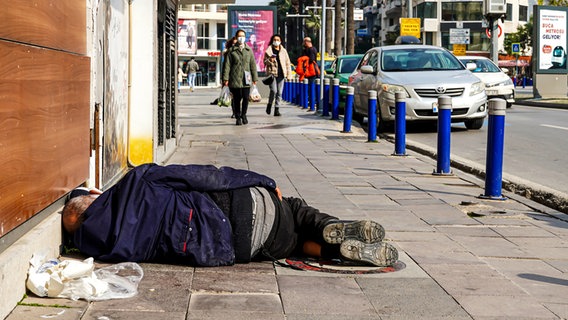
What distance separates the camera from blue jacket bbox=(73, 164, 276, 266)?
533 cm

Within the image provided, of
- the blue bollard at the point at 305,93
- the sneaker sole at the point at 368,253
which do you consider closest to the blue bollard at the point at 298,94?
the blue bollard at the point at 305,93

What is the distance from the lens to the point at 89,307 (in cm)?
446

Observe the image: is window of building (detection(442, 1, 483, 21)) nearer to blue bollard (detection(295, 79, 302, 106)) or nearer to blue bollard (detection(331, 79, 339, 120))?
blue bollard (detection(295, 79, 302, 106))

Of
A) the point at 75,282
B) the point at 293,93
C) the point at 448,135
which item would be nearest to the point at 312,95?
the point at 293,93

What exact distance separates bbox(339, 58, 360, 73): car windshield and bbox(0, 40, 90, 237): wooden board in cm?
2117

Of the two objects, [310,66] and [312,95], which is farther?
[310,66]

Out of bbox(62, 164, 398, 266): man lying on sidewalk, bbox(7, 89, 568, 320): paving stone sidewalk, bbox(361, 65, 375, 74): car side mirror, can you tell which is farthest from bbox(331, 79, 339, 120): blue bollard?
bbox(62, 164, 398, 266): man lying on sidewalk

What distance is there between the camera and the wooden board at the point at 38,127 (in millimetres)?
4219

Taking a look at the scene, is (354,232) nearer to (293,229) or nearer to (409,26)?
(293,229)

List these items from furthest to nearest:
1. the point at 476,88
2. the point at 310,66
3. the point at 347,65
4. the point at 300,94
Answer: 1. the point at 300,94
2. the point at 310,66
3. the point at 347,65
4. the point at 476,88

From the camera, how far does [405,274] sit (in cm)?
540

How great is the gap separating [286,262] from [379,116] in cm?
1299

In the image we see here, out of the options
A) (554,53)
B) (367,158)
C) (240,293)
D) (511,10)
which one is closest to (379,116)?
(367,158)

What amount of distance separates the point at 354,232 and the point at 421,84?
1252 cm
